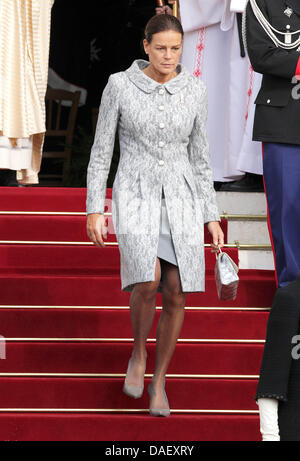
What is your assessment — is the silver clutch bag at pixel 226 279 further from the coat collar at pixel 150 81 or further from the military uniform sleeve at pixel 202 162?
the coat collar at pixel 150 81

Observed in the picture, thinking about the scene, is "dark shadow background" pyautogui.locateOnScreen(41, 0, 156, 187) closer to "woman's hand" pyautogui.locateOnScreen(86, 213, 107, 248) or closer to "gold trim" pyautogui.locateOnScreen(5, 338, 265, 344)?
"gold trim" pyautogui.locateOnScreen(5, 338, 265, 344)

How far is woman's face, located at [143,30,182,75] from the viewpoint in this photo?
4113mm

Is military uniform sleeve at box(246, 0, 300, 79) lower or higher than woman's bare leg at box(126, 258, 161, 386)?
higher

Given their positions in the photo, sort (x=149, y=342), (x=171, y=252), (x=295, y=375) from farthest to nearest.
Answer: (x=149, y=342) → (x=171, y=252) → (x=295, y=375)

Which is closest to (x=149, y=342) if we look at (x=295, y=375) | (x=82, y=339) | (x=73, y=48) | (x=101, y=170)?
(x=82, y=339)

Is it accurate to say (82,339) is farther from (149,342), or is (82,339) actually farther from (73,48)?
(73,48)

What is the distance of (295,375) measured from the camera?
9.91 feet

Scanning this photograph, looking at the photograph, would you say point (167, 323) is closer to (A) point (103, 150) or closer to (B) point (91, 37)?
(A) point (103, 150)

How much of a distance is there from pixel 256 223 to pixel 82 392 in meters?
1.82

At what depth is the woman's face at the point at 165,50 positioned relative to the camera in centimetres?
411

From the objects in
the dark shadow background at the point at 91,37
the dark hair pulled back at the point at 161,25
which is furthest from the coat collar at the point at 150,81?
the dark shadow background at the point at 91,37

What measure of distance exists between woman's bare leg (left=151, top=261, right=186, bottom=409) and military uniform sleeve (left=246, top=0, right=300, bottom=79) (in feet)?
3.78

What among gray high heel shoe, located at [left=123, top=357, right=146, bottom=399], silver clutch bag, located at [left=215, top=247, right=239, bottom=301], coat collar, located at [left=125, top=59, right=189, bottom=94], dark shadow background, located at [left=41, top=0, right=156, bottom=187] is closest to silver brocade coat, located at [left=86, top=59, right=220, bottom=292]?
coat collar, located at [left=125, top=59, right=189, bottom=94]

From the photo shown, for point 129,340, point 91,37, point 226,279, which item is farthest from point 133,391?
point 91,37
